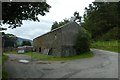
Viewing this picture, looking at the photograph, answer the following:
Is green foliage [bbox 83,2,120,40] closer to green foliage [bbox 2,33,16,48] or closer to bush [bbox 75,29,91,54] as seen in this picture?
bush [bbox 75,29,91,54]

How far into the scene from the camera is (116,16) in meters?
65.7

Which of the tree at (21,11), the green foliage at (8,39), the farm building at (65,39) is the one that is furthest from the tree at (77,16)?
the tree at (21,11)

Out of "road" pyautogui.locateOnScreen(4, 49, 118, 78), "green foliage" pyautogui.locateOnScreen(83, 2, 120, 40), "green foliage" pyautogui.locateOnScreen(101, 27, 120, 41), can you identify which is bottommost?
"road" pyautogui.locateOnScreen(4, 49, 118, 78)

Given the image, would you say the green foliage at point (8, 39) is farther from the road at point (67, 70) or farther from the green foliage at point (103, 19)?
the green foliage at point (103, 19)

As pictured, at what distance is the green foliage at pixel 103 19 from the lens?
6659 cm

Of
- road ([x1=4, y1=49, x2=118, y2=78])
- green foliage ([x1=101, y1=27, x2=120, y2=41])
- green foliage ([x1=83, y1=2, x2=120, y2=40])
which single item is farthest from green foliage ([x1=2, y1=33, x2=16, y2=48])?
green foliage ([x1=101, y1=27, x2=120, y2=41])

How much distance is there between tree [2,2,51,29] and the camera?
17116mm

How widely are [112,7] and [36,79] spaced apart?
52915mm

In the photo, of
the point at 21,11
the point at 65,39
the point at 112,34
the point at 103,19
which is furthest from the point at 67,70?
the point at 103,19

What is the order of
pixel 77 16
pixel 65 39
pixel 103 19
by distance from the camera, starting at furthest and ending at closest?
pixel 77 16 → pixel 103 19 → pixel 65 39

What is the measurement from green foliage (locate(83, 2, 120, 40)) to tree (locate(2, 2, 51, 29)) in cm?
4840

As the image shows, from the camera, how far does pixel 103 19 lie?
225 feet

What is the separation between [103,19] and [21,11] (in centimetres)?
5276

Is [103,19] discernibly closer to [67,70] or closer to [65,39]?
[65,39]
